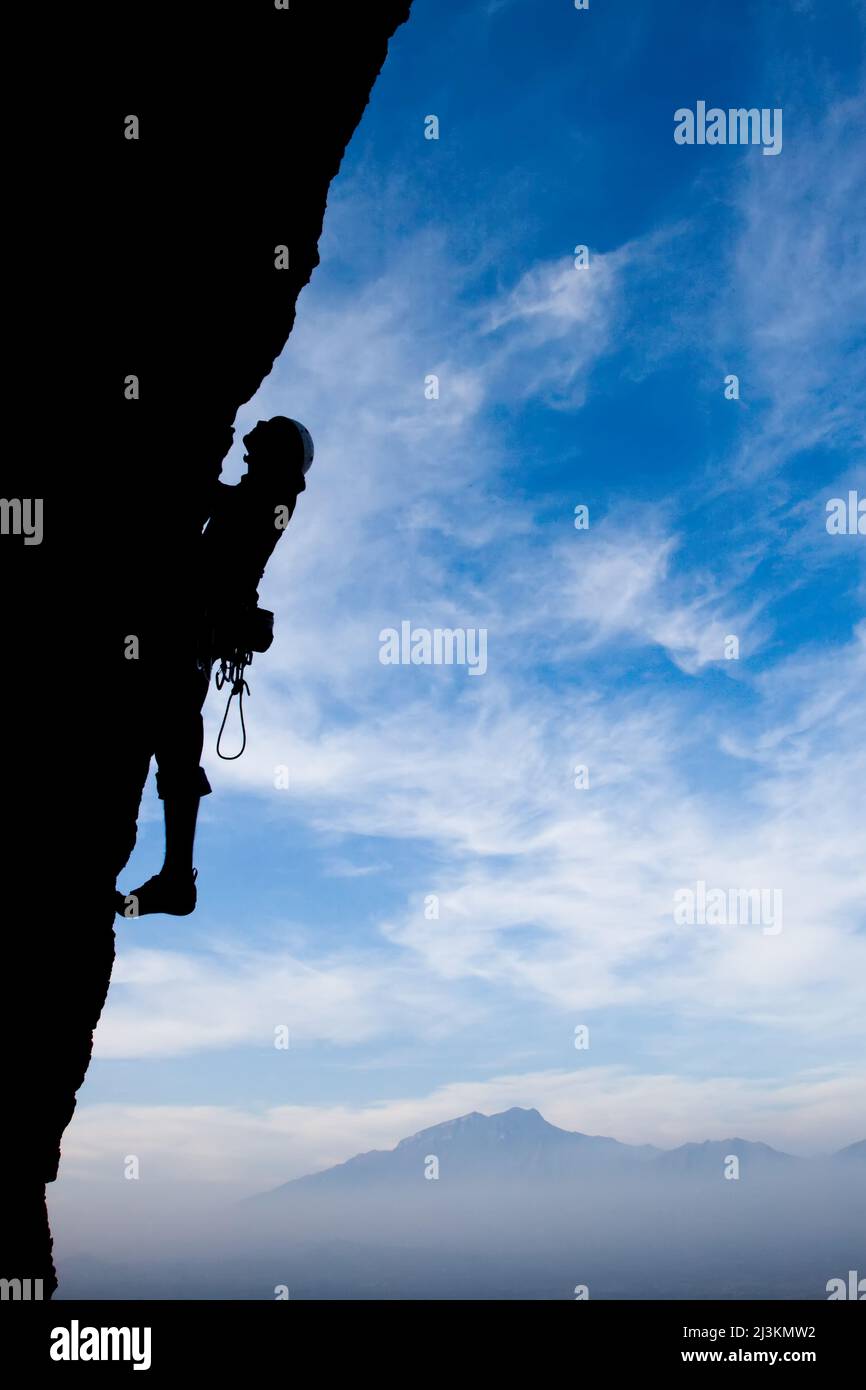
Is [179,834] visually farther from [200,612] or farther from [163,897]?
[200,612]

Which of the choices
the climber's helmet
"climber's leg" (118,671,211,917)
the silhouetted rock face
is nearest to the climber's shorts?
"climber's leg" (118,671,211,917)

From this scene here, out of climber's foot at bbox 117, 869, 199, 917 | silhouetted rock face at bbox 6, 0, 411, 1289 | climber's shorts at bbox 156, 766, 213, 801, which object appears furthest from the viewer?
climber's shorts at bbox 156, 766, 213, 801

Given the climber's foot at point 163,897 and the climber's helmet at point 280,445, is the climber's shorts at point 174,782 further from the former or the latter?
the climber's helmet at point 280,445

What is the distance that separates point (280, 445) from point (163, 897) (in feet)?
11.5

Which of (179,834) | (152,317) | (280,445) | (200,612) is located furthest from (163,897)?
(152,317)

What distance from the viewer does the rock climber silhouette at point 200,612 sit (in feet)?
20.3

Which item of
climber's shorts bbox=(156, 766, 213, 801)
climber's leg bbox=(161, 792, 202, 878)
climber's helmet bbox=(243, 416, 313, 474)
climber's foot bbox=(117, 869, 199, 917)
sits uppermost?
climber's helmet bbox=(243, 416, 313, 474)

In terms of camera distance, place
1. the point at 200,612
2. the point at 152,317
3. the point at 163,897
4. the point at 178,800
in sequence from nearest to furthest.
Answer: the point at 152,317
the point at 163,897
the point at 178,800
the point at 200,612

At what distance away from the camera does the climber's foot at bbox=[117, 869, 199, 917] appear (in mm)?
6086

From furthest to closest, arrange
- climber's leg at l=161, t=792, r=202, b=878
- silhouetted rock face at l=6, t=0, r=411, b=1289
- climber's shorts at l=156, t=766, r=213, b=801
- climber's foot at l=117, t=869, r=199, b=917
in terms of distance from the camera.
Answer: climber's shorts at l=156, t=766, r=213, b=801
climber's leg at l=161, t=792, r=202, b=878
climber's foot at l=117, t=869, r=199, b=917
silhouetted rock face at l=6, t=0, r=411, b=1289

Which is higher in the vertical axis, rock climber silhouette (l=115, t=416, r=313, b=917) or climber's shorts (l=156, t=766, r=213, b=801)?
rock climber silhouette (l=115, t=416, r=313, b=917)

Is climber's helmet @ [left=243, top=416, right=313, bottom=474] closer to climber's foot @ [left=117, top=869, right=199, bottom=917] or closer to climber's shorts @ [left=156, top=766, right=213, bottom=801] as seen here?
climber's shorts @ [left=156, top=766, right=213, bottom=801]

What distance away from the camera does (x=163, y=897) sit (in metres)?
6.15
